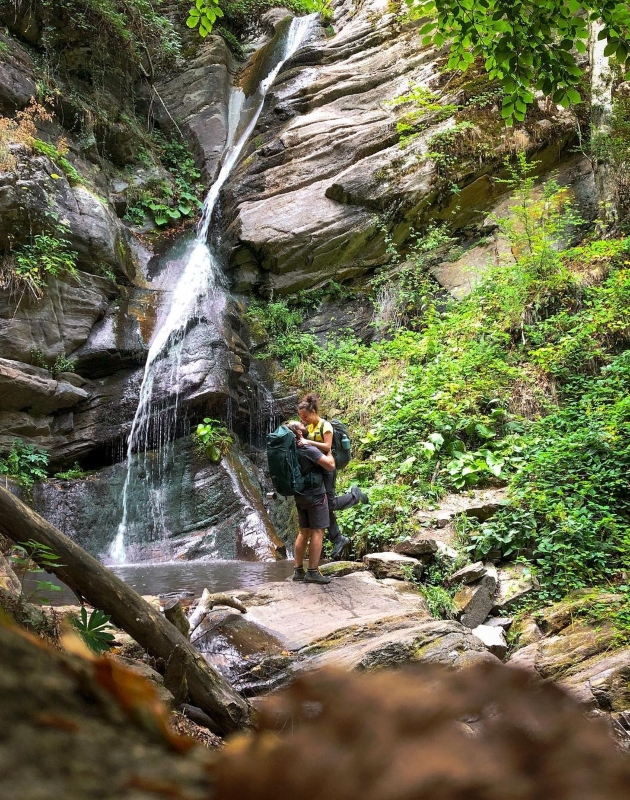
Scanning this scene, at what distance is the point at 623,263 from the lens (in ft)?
31.2

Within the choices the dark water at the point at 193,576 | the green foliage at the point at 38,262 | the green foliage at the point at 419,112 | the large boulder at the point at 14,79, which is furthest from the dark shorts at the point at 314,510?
the large boulder at the point at 14,79

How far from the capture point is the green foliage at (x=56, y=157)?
1119cm

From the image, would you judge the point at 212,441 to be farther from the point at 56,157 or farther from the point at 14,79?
the point at 14,79

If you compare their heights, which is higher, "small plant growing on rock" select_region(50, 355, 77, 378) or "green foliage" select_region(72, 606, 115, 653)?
"green foliage" select_region(72, 606, 115, 653)

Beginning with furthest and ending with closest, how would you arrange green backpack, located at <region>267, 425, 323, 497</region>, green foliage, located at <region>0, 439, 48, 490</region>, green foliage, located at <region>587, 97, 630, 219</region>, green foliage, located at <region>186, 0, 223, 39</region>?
green foliage, located at <region>587, 97, 630, 219</region>
green foliage, located at <region>0, 439, 48, 490</region>
green backpack, located at <region>267, 425, 323, 497</region>
green foliage, located at <region>186, 0, 223, 39</region>

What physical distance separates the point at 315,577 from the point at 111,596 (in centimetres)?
300

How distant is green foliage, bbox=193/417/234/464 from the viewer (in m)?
10.1

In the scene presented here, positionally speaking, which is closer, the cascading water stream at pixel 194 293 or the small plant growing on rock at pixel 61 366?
the cascading water stream at pixel 194 293

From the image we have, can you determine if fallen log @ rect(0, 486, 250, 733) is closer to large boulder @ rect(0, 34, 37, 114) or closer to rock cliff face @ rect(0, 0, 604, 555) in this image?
rock cliff face @ rect(0, 0, 604, 555)

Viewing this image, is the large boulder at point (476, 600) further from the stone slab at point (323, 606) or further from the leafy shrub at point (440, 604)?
the stone slab at point (323, 606)

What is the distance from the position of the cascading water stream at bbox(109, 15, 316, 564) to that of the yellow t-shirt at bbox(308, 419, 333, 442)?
501 centimetres

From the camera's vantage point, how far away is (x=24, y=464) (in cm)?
975

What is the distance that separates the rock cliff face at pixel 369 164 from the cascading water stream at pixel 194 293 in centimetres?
93

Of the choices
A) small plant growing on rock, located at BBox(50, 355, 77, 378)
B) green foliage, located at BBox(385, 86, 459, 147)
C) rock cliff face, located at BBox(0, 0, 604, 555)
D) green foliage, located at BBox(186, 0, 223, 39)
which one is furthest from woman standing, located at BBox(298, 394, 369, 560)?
green foliage, located at BBox(385, 86, 459, 147)
